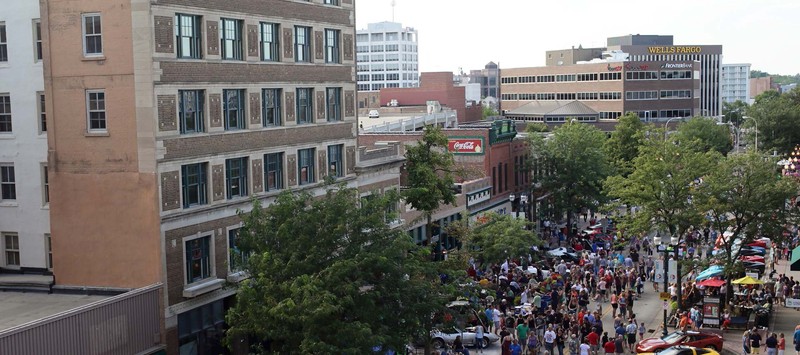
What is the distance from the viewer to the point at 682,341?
42.0 metres

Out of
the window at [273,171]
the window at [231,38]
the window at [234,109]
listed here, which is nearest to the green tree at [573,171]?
the window at [273,171]

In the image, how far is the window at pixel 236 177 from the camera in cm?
3881

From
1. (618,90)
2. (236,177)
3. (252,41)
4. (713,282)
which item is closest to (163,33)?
(252,41)

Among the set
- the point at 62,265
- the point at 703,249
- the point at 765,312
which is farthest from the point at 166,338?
the point at 703,249

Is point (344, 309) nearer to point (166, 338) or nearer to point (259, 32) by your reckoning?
point (166, 338)

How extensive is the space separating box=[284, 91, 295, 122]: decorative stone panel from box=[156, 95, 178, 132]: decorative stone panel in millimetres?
7741

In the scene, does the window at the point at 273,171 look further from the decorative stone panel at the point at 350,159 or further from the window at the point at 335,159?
the decorative stone panel at the point at 350,159

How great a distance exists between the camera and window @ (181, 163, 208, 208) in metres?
36.2

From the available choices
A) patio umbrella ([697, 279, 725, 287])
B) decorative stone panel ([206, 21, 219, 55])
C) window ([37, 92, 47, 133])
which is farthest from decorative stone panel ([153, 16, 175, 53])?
patio umbrella ([697, 279, 725, 287])

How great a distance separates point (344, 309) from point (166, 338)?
7988mm

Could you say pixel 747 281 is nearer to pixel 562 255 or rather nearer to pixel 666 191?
pixel 666 191

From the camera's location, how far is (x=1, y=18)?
125 feet

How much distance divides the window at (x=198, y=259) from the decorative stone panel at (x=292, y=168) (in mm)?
6311

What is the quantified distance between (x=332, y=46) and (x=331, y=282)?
62.1 feet
